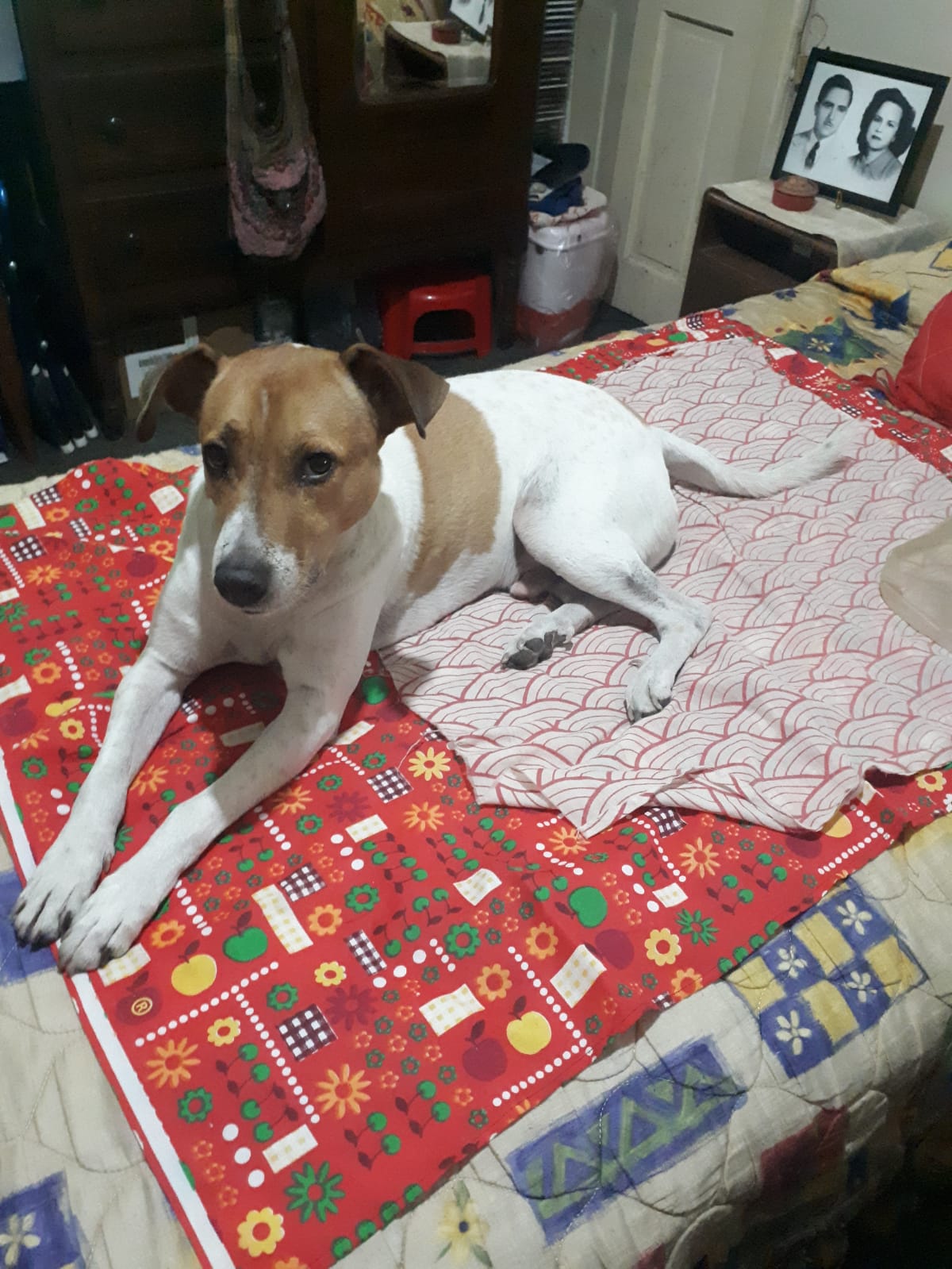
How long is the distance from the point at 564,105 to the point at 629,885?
448 cm

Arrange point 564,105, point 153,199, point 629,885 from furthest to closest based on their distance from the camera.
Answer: point 564,105 → point 153,199 → point 629,885

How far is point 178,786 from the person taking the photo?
1.64 m

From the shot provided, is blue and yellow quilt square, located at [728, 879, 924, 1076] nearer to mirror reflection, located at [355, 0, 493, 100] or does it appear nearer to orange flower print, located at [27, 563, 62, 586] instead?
orange flower print, located at [27, 563, 62, 586]

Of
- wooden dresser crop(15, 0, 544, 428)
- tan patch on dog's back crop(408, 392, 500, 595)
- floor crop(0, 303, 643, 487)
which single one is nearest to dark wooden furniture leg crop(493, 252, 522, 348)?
wooden dresser crop(15, 0, 544, 428)

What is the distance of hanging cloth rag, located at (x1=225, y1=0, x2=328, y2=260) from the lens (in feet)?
10.3

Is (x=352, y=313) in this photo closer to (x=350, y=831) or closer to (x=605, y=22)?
(x=605, y=22)

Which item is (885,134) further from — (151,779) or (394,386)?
Answer: (151,779)

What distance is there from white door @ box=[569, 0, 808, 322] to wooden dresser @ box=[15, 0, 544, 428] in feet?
2.73

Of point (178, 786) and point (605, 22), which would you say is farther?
point (605, 22)

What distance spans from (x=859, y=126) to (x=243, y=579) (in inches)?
135

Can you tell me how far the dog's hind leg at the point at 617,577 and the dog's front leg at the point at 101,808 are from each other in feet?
2.66

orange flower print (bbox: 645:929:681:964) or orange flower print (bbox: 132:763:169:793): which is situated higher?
orange flower print (bbox: 645:929:681:964)

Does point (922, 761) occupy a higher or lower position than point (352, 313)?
higher

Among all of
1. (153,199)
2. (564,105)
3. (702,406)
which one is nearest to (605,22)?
(564,105)
